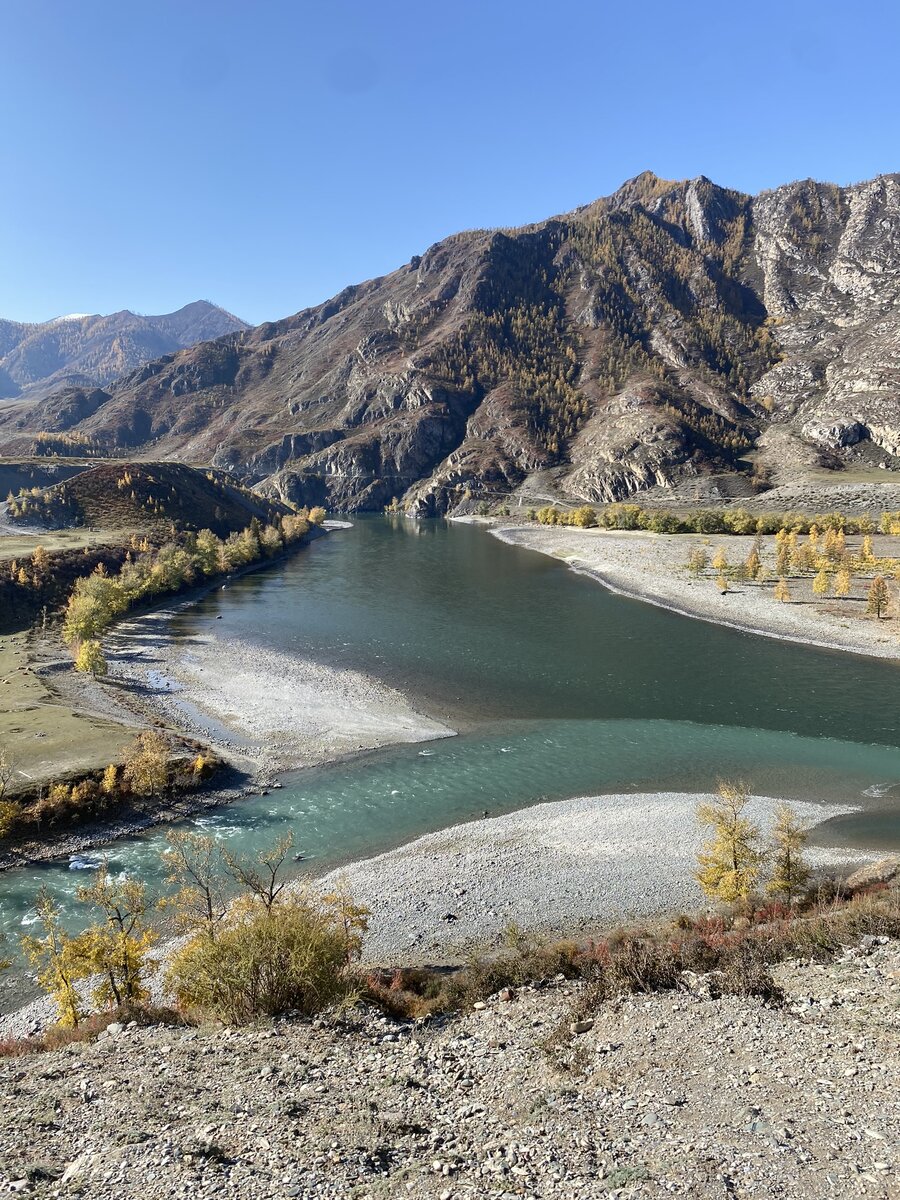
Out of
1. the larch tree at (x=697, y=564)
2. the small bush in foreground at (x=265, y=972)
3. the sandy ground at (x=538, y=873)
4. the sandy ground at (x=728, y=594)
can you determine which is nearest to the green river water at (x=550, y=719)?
the sandy ground at (x=538, y=873)

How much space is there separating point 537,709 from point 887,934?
41345 millimetres

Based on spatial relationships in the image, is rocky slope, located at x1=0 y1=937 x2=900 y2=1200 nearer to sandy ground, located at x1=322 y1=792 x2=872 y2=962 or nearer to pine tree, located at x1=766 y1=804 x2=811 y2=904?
pine tree, located at x1=766 y1=804 x2=811 y2=904

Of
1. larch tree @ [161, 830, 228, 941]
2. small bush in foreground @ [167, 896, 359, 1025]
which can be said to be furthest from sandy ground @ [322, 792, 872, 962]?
small bush in foreground @ [167, 896, 359, 1025]

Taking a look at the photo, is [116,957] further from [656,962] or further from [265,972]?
[656,962]

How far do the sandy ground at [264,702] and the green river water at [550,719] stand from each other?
9.60 ft

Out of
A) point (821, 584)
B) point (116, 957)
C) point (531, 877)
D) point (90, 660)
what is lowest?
point (531, 877)

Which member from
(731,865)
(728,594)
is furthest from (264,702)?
(728,594)

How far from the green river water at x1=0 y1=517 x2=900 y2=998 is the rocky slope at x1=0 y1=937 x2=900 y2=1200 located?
65.2 ft

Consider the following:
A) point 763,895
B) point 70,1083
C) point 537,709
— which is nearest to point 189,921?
point 70,1083

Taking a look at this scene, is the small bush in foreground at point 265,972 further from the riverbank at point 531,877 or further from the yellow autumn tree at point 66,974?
the riverbank at point 531,877

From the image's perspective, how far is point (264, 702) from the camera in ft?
214

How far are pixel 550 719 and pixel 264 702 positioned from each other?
29.9 metres

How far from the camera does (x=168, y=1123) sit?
52.6 feet

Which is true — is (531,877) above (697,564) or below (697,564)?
below
